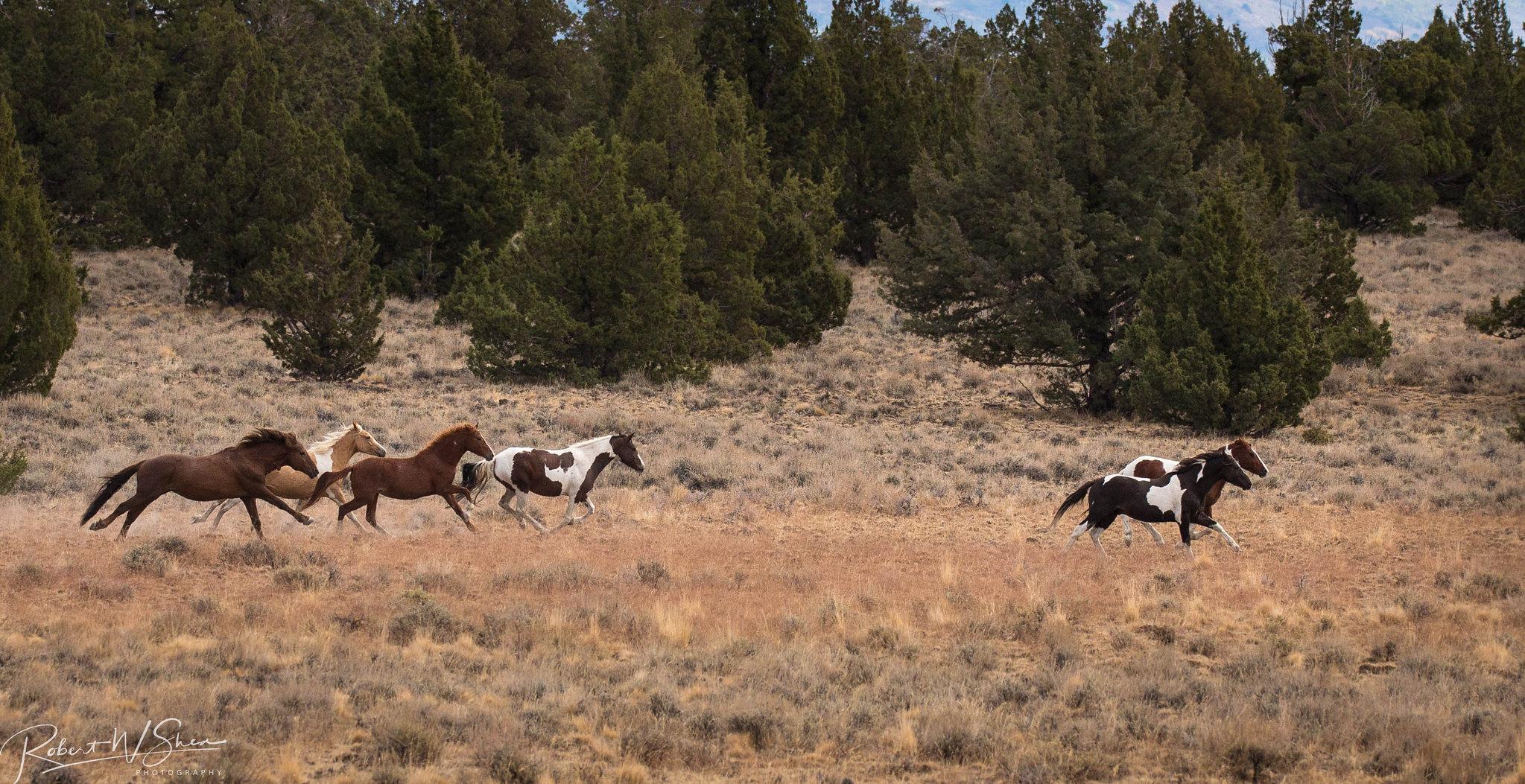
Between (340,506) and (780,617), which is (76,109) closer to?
(340,506)

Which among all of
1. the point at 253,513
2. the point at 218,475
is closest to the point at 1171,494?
the point at 253,513

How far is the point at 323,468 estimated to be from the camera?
1332cm

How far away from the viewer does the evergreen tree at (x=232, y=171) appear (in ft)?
105

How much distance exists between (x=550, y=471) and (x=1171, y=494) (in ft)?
22.1

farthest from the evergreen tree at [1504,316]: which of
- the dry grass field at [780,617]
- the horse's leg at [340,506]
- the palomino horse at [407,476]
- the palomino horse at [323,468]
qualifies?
the horse's leg at [340,506]

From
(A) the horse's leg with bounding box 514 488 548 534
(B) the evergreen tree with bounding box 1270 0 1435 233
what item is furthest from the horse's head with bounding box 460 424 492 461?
(B) the evergreen tree with bounding box 1270 0 1435 233

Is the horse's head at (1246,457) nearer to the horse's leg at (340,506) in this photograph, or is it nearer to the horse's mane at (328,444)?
the horse's leg at (340,506)

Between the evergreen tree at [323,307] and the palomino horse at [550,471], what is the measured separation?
12446 millimetres

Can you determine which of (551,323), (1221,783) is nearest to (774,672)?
(1221,783)

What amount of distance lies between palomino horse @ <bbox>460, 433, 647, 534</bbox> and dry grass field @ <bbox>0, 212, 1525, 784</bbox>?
459 millimetres

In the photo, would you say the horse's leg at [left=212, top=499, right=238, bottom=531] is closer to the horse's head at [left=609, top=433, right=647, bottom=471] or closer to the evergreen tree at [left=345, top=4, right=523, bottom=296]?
the horse's head at [left=609, top=433, right=647, bottom=471]

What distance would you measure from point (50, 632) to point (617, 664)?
4183mm

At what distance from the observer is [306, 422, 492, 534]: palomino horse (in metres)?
12.9

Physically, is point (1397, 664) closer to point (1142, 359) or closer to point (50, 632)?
point (50, 632)
